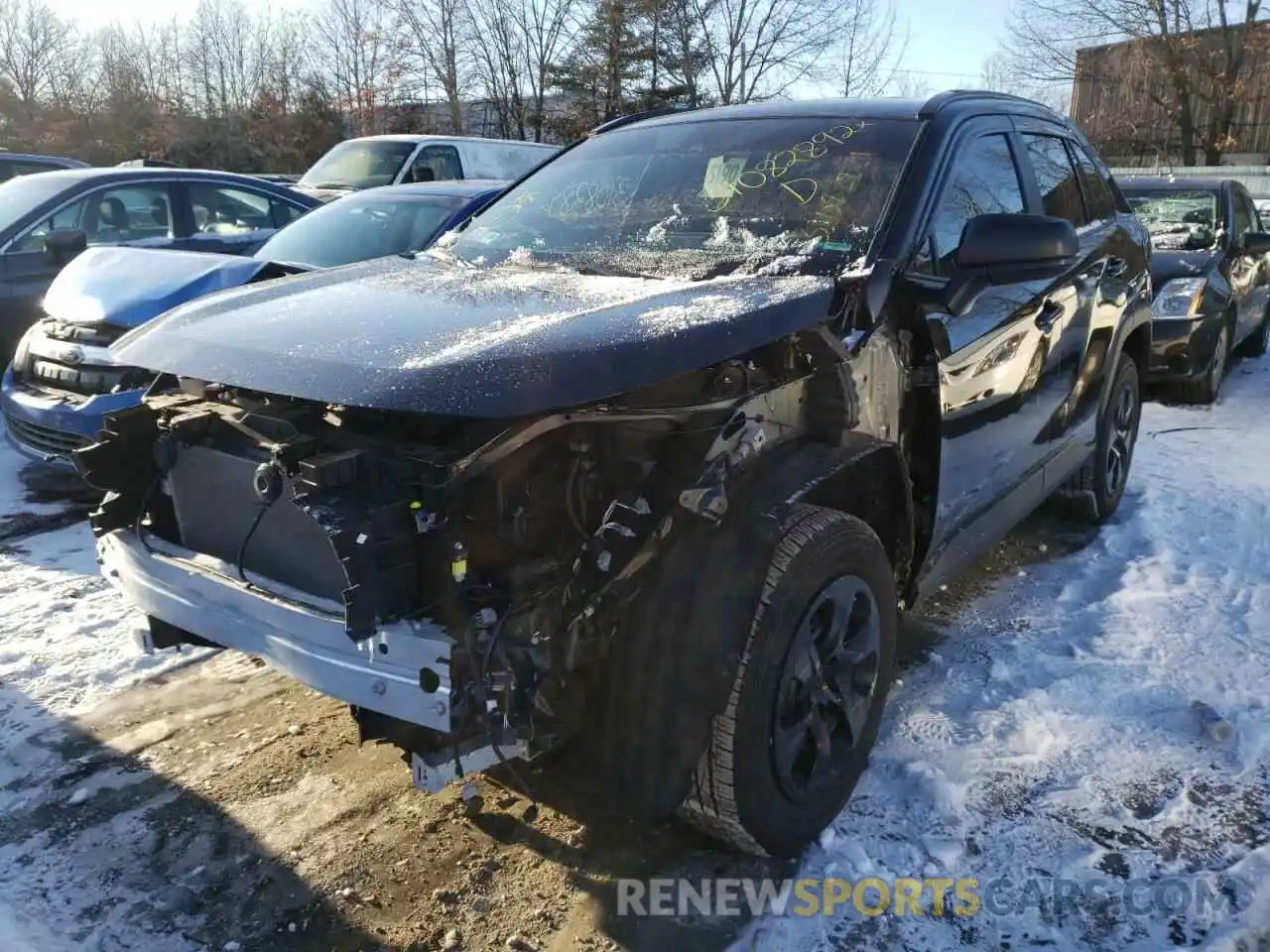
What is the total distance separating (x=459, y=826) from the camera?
2766 mm

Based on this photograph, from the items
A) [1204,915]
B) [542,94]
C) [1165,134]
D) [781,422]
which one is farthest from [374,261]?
[1165,134]

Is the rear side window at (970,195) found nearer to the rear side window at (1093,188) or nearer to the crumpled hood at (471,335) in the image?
the crumpled hood at (471,335)

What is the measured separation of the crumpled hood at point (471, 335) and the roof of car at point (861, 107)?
1040mm

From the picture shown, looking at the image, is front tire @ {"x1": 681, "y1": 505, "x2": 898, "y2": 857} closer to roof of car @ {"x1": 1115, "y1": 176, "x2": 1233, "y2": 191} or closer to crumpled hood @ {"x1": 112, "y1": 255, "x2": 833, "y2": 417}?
crumpled hood @ {"x1": 112, "y1": 255, "x2": 833, "y2": 417}

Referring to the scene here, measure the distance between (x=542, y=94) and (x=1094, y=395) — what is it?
2982 cm

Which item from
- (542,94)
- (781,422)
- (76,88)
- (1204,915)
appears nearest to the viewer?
(1204,915)

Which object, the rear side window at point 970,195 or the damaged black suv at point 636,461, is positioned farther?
the rear side window at point 970,195

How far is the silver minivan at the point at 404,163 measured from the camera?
11.4m

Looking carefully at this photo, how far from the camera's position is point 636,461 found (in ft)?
7.72

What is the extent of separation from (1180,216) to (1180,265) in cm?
114

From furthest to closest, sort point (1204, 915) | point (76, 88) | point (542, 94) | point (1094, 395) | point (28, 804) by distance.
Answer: point (76, 88) < point (542, 94) < point (1094, 395) < point (28, 804) < point (1204, 915)

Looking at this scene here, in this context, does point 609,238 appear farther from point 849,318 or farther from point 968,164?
point 968,164

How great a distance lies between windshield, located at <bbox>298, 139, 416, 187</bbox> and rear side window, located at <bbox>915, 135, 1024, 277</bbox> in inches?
352

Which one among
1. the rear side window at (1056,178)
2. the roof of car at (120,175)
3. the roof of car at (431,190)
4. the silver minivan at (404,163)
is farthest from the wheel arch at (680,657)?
the silver minivan at (404,163)
